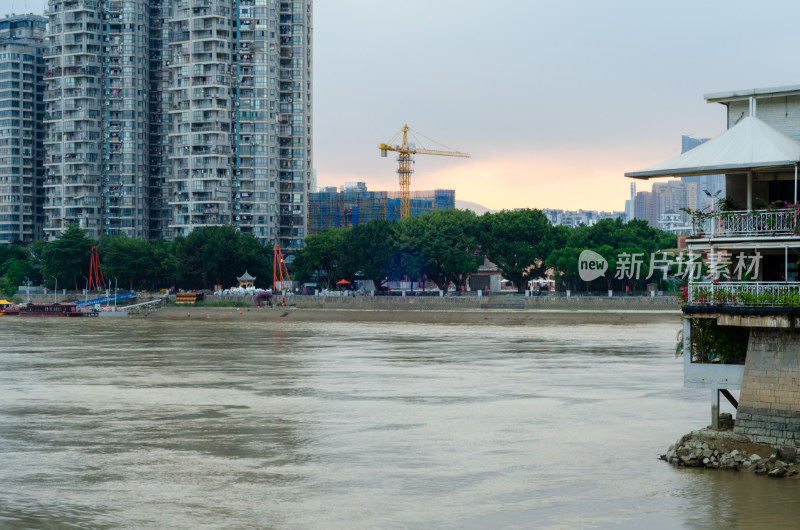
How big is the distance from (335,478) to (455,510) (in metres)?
4.89

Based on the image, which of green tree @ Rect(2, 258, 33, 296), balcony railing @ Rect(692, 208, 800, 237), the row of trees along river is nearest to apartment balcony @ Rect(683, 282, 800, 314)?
balcony railing @ Rect(692, 208, 800, 237)

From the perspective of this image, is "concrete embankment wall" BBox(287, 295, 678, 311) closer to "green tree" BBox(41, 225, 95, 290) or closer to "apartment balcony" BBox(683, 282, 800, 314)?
"green tree" BBox(41, 225, 95, 290)

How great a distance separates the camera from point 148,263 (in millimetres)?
166625

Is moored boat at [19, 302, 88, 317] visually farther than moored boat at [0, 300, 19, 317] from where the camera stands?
No

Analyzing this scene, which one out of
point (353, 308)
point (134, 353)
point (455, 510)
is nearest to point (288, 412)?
point (455, 510)

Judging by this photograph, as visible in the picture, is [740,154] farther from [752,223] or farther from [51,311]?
[51,311]

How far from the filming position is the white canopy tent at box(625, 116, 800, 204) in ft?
90.4

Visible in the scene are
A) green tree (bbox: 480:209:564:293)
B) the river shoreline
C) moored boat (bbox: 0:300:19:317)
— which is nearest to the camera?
the river shoreline

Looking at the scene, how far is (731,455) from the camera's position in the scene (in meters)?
27.0

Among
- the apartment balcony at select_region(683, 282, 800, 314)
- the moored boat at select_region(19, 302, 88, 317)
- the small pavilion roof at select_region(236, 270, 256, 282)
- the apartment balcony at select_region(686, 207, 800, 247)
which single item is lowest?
the moored boat at select_region(19, 302, 88, 317)

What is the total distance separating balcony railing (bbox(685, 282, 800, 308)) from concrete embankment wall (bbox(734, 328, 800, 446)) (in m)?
0.82

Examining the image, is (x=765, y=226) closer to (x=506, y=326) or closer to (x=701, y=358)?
(x=701, y=358)

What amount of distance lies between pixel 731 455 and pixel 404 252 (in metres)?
121

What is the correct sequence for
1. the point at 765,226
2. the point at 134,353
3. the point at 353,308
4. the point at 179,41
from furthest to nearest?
the point at 179,41, the point at 353,308, the point at 134,353, the point at 765,226
